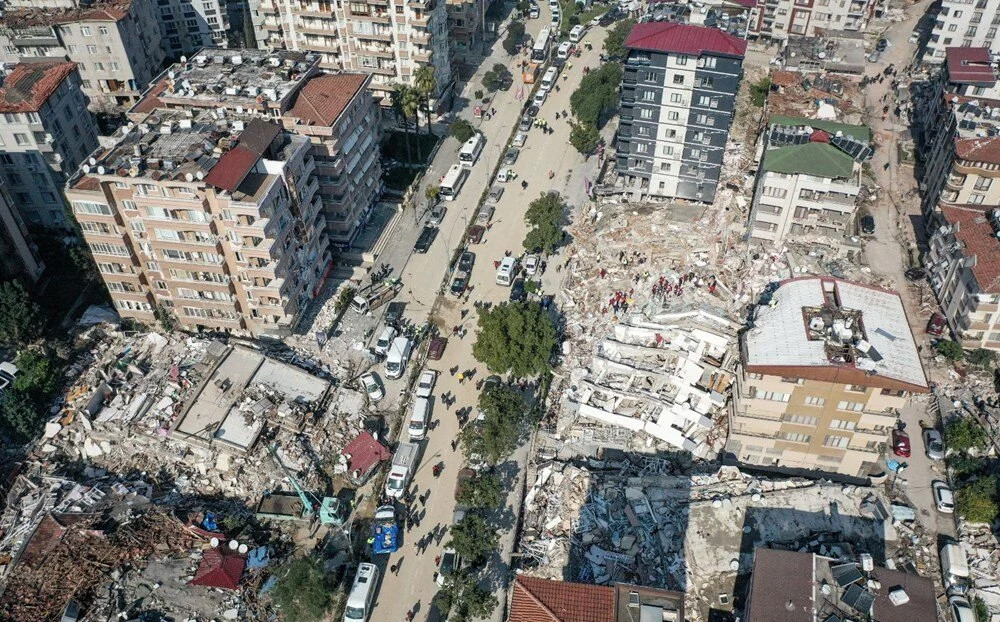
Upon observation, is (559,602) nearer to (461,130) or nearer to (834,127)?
(834,127)

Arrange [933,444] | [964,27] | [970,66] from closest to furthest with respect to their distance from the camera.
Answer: [933,444]
[970,66]
[964,27]

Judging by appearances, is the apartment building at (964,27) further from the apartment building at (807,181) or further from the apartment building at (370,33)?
the apartment building at (370,33)

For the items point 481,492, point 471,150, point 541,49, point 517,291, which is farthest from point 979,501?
point 541,49

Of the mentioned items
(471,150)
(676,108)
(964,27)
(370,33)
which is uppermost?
(676,108)

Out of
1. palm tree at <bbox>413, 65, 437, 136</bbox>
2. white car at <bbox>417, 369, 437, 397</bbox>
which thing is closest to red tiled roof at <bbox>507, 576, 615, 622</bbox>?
white car at <bbox>417, 369, 437, 397</bbox>

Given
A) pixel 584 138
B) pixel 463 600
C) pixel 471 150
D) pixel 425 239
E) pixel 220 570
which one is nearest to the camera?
pixel 463 600
